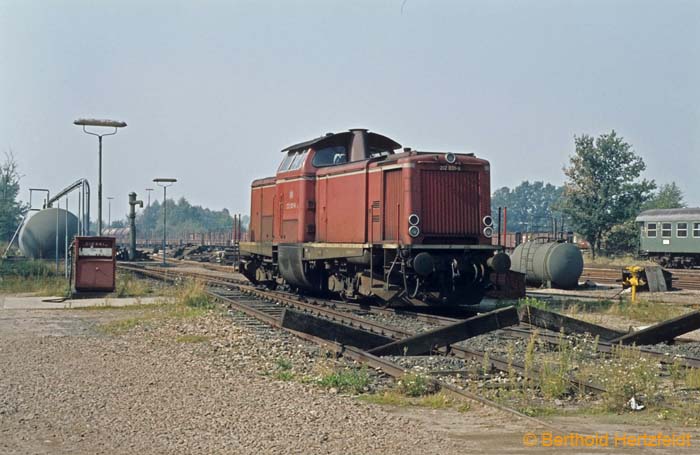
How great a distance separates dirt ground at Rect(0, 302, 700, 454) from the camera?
19.9ft

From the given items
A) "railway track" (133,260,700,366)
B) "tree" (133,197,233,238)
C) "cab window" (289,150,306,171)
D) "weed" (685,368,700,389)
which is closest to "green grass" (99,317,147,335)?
"railway track" (133,260,700,366)

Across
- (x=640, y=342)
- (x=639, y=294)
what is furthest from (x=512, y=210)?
(x=640, y=342)

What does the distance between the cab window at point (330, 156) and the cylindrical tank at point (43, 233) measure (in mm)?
26754

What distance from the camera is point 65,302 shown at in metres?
19.9

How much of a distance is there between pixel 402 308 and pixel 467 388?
30.0 feet

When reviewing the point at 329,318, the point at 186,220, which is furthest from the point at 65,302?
the point at 186,220

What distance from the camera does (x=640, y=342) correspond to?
10602 mm

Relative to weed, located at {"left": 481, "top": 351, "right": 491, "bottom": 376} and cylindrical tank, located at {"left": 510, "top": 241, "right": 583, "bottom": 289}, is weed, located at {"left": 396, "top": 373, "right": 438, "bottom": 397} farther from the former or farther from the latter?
cylindrical tank, located at {"left": 510, "top": 241, "right": 583, "bottom": 289}

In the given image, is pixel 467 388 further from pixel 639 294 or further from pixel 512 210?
pixel 512 210

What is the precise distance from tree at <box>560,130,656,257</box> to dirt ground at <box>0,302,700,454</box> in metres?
48.7

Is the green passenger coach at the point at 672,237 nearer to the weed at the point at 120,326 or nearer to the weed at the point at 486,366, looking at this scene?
the weed at the point at 120,326

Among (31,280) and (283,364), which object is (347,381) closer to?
(283,364)

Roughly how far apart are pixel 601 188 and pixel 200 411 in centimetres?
5345

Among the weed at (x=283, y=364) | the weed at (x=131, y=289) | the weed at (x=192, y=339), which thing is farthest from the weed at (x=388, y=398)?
the weed at (x=131, y=289)
